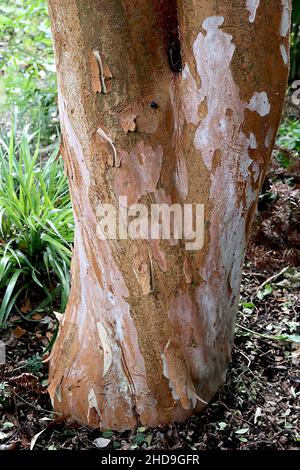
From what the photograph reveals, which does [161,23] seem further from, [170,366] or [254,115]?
[170,366]

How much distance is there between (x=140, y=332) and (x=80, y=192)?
498 millimetres

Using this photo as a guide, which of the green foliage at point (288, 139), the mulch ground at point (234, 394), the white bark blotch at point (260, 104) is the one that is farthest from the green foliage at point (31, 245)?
the green foliage at point (288, 139)

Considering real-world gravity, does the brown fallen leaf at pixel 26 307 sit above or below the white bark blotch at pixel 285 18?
below

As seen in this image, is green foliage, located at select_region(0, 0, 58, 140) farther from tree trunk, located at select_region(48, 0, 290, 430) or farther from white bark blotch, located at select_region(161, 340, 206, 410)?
white bark blotch, located at select_region(161, 340, 206, 410)

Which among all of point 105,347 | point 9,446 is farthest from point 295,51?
point 9,446

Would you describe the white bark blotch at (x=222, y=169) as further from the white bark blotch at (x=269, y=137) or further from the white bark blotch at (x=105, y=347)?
the white bark blotch at (x=105, y=347)

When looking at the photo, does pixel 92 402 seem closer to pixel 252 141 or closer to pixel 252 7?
pixel 252 141

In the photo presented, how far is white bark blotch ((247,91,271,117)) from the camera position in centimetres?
155

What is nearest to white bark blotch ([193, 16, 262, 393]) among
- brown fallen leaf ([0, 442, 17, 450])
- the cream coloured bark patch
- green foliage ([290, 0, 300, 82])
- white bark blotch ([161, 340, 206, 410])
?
white bark blotch ([161, 340, 206, 410])

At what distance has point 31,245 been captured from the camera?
2.63m

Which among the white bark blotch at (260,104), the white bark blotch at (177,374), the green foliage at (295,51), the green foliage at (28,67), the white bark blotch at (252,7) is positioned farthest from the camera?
the green foliage at (295,51)

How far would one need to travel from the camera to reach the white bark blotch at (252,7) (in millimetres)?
1451

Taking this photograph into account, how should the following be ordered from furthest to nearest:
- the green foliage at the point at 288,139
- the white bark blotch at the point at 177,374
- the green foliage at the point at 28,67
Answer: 1. the green foliage at the point at 28,67
2. the green foliage at the point at 288,139
3. the white bark blotch at the point at 177,374

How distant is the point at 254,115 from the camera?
1579 mm
